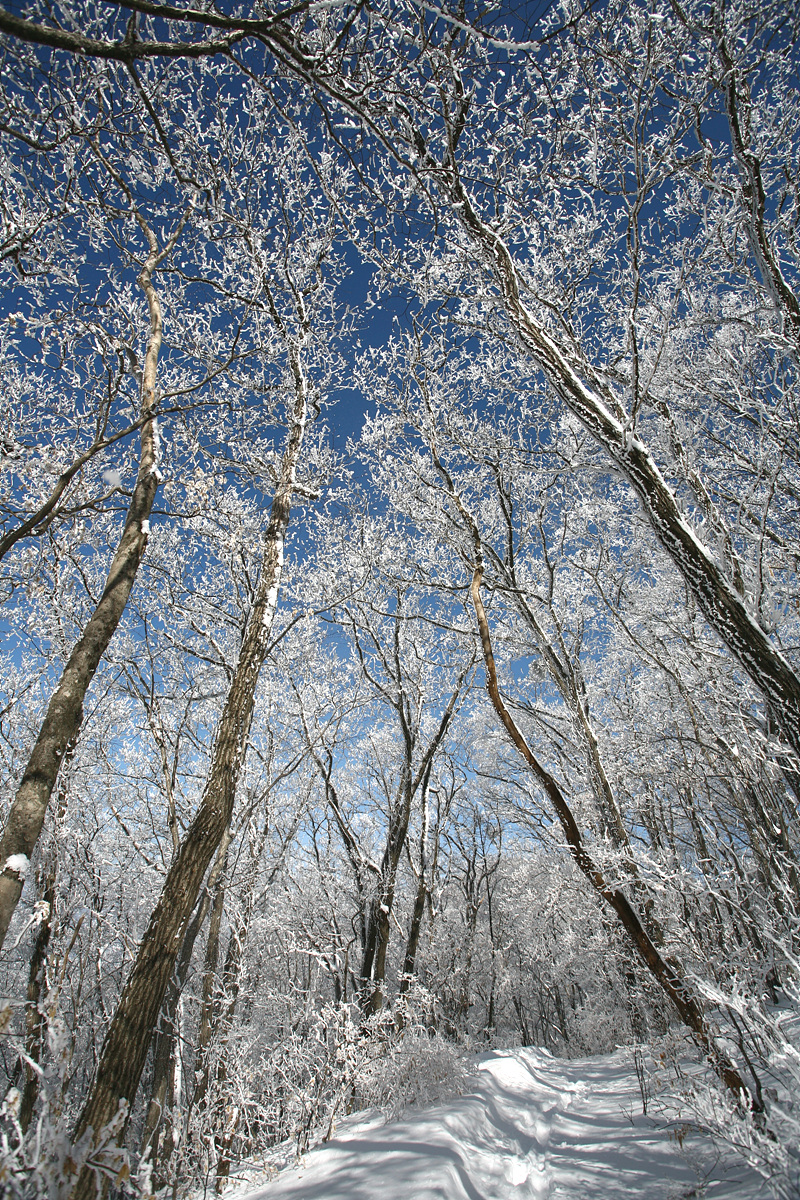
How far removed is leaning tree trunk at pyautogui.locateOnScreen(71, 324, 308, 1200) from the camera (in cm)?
252

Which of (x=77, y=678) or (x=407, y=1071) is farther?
(x=407, y=1071)

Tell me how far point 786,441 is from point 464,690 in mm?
6195

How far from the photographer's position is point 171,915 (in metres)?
3.08

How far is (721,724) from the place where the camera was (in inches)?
184

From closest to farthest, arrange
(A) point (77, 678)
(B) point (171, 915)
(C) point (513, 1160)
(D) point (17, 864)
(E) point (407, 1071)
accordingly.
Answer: (D) point (17, 864)
(B) point (171, 915)
(A) point (77, 678)
(C) point (513, 1160)
(E) point (407, 1071)

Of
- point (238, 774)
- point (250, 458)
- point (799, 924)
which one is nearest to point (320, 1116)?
point (238, 774)

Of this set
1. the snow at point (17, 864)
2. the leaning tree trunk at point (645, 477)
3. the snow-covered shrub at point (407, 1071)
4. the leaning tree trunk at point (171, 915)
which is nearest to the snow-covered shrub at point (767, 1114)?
the leaning tree trunk at point (645, 477)

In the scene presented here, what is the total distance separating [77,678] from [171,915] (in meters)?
1.67

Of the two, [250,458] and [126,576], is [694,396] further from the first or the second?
[126,576]

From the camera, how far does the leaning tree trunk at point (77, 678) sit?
261 cm

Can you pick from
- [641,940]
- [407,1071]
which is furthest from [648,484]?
[407,1071]

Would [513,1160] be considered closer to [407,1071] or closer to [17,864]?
[407,1071]

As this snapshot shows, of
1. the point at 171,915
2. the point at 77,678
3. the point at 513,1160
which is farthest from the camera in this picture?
the point at 513,1160

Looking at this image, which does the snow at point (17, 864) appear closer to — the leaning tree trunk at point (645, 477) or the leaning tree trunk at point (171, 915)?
the leaning tree trunk at point (171, 915)
